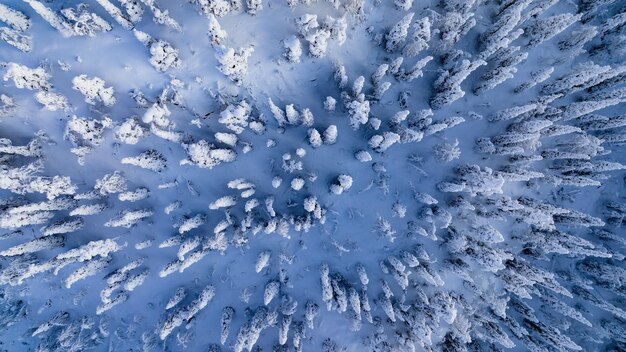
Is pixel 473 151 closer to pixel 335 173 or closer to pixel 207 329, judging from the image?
pixel 335 173

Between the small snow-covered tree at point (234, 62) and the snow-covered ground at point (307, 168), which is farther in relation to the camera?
the snow-covered ground at point (307, 168)

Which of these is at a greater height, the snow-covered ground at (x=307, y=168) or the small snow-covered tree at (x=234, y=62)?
the small snow-covered tree at (x=234, y=62)

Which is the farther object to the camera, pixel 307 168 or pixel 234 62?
pixel 307 168

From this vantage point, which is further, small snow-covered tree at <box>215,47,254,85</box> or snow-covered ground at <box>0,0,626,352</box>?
snow-covered ground at <box>0,0,626,352</box>

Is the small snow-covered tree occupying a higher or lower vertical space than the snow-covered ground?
higher

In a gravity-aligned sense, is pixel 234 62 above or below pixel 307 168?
above

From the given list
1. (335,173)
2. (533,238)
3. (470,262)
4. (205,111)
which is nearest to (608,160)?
(533,238)

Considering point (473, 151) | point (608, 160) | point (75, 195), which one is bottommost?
point (608, 160)

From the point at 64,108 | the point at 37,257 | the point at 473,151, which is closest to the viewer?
the point at 64,108
